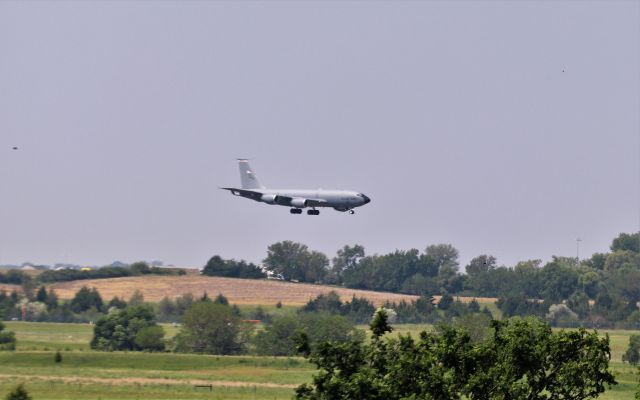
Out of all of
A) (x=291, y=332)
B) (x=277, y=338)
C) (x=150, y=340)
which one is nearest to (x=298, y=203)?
(x=291, y=332)

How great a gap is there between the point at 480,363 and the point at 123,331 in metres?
97.5

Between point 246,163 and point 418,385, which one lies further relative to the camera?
point 246,163

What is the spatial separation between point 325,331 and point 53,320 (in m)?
53.7

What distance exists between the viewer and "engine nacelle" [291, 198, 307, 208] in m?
172

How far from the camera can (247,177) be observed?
191875mm

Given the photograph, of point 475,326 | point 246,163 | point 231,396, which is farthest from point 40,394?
point 246,163

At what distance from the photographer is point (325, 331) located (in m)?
157

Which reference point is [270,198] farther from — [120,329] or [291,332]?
[120,329]

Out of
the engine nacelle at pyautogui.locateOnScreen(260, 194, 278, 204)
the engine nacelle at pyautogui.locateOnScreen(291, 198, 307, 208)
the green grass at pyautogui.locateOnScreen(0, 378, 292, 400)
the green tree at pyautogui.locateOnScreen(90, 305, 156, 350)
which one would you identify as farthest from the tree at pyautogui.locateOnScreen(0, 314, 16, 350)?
the engine nacelle at pyautogui.locateOnScreen(291, 198, 307, 208)

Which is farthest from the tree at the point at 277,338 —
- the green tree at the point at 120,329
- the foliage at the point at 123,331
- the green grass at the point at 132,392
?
the green grass at the point at 132,392

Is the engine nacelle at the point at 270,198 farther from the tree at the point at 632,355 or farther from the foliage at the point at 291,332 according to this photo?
the tree at the point at 632,355

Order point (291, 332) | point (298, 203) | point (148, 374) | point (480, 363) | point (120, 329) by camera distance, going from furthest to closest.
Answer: point (298, 203) → point (120, 329) → point (291, 332) → point (148, 374) → point (480, 363)

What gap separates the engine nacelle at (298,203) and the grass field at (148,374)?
1169 inches

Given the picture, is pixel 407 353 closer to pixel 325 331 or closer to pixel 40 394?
pixel 40 394
